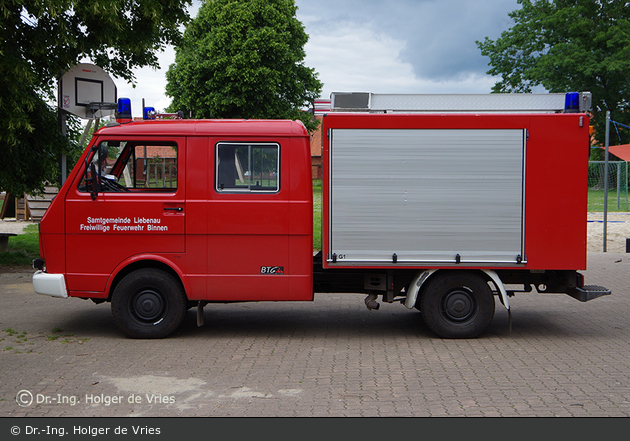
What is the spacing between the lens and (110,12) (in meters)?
9.96

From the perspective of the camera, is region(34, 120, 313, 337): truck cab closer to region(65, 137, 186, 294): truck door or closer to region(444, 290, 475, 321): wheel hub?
region(65, 137, 186, 294): truck door

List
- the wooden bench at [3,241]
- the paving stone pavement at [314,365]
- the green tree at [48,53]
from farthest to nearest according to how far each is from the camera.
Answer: the wooden bench at [3,241]
the green tree at [48,53]
the paving stone pavement at [314,365]

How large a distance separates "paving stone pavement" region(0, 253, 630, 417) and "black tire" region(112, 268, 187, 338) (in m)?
0.21

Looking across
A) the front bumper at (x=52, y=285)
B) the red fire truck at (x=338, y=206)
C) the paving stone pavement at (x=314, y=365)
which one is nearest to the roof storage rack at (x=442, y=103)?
the red fire truck at (x=338, y=206)

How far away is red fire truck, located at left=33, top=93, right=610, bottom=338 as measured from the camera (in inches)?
260

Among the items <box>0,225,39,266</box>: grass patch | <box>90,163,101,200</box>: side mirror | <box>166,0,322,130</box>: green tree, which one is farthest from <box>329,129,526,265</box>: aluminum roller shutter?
<box>166,0,322,130</box>: green tree

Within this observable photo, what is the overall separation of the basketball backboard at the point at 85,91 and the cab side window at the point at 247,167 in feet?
17.2

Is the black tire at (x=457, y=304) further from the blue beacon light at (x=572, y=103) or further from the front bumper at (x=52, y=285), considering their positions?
the front bumper at (x=52, y=285)

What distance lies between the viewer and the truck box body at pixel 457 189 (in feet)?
21.6

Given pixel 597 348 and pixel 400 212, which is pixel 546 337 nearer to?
pixel 597 348

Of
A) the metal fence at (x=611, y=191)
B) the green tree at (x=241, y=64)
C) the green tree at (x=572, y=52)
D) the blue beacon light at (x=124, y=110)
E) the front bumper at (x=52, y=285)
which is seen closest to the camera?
the front bumper at (x=52, y=285)

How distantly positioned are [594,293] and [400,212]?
2.44 meters

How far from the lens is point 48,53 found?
10.9 meters
